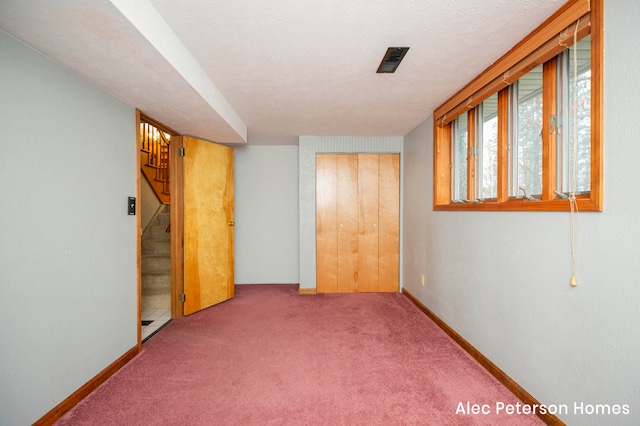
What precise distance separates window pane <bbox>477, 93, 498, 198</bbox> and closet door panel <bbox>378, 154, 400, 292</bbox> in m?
1.74

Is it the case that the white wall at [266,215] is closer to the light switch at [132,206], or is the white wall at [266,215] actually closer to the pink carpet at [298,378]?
the pink carpet at [298,378]

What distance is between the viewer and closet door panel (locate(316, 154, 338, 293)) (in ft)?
14.0

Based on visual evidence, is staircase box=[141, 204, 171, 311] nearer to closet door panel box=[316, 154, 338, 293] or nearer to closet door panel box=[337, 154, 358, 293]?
closet door panel box=[316, 154, 338, 293]

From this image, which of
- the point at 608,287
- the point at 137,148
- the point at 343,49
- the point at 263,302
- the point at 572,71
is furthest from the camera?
the point at 263,302

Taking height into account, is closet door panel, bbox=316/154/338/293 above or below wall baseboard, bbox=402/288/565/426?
above

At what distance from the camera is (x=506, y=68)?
1.95 m

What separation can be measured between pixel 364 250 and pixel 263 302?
5.35 feet

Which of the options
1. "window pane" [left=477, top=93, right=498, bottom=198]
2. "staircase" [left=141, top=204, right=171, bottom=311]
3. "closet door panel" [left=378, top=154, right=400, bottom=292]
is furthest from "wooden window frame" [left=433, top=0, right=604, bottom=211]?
"staircase" [left=141, top=204, right=171, bottom=311]

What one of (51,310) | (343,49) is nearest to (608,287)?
(343,49)

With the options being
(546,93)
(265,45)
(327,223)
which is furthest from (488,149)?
(327,223)

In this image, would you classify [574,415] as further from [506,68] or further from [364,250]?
[364,250]

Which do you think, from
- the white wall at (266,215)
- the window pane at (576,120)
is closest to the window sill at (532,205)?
the window pane at (576,120)

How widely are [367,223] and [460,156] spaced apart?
1.70 meters

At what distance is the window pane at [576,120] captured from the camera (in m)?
1.49
